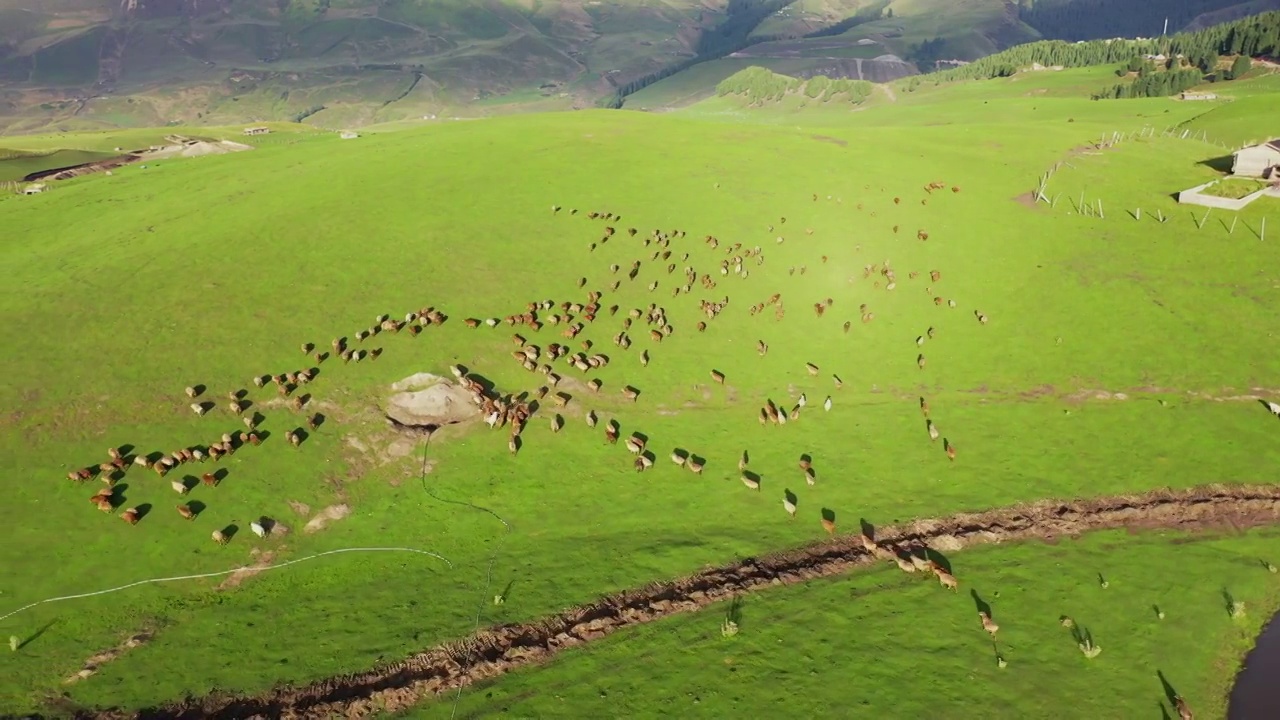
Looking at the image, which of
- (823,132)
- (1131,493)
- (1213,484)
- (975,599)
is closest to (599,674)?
(975,599)

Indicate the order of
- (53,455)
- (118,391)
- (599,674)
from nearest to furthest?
1. (599,674)
2. (53,455)
3. (118,391)

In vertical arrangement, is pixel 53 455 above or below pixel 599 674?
above

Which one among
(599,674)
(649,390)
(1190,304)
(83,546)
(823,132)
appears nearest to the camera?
(599,674)

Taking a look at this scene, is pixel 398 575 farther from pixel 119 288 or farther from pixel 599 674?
pixel 119 288

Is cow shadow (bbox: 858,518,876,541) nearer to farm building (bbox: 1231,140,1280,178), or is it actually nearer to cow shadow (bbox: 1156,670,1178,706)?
cow shadow (bbox: 1156,670,1178,706)

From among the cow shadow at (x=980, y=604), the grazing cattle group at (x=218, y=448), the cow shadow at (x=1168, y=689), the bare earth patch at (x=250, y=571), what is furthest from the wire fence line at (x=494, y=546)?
the cow shadow at (x=1168, y=689)

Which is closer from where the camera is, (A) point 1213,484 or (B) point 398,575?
(B) point 398,575

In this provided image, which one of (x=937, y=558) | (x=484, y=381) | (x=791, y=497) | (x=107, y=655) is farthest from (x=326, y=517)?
(x=937, y=558)

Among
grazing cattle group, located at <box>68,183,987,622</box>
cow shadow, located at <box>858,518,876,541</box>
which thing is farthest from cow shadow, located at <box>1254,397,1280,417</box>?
cow shadow, located at <box>858,518,876,541</box>
